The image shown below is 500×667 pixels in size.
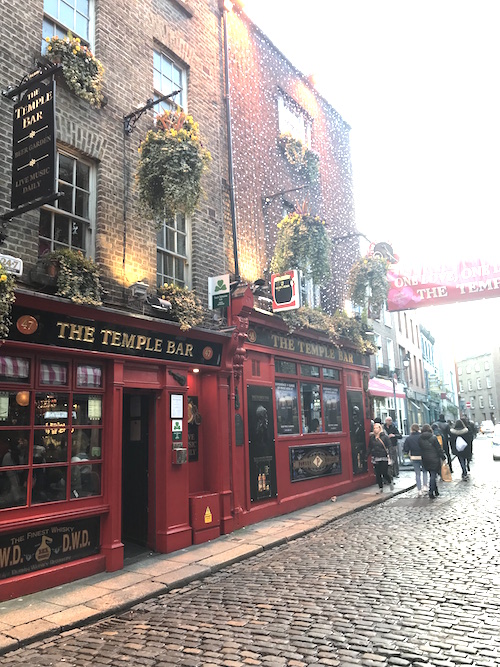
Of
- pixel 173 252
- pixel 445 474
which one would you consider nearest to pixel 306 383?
pixel 445 474

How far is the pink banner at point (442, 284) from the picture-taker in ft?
51.0

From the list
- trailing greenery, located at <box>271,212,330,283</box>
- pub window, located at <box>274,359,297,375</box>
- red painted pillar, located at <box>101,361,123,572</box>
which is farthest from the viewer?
pub window, located at <box>274,359,297,375</box>

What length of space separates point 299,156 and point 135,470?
10078mm

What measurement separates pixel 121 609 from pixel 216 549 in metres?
2.75

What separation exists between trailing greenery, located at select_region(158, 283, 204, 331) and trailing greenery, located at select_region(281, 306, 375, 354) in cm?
321

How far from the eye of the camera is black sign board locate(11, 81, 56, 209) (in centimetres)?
629

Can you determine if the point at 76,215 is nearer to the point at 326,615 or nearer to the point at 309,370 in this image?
the point at 326,615

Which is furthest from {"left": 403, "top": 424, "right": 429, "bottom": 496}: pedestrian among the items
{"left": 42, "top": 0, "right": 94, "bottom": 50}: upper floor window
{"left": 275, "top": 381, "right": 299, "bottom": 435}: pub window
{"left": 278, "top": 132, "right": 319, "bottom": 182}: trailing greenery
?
{"left": 42, "top": 0, "right": 94, "bottom": 50}: upper floor window

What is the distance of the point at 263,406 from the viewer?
11477 mm

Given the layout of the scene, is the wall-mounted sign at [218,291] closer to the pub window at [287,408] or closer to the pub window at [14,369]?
the pub window at [287,408]

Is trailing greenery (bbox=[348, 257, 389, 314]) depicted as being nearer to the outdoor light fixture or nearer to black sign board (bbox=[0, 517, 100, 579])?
the outdoor light fixture

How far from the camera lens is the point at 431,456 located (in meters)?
12.4

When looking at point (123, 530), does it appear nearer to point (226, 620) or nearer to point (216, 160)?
point (226, 620)

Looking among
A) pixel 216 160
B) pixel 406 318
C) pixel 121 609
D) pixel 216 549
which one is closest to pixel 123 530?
pixel 216 549
